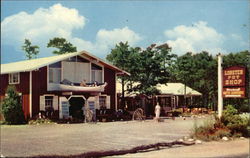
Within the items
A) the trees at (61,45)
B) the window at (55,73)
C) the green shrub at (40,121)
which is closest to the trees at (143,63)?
the trees at (61,45)

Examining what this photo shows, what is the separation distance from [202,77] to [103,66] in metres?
15.0

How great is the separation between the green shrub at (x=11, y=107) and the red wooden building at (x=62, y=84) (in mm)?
1442

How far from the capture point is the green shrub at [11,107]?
A: 25.1m

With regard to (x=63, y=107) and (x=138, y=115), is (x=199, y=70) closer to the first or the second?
(x=138, y=115)

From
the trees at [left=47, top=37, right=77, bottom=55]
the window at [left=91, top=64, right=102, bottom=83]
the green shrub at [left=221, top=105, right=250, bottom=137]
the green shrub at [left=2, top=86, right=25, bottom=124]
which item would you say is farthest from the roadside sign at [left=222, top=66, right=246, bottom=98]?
the window at [left=91, top=64, right=102, bottom=83]

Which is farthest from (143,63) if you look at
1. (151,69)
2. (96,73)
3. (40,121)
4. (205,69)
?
(40,121)

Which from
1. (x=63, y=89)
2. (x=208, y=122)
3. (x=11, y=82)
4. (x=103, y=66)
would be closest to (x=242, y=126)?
(x=208, y=122)

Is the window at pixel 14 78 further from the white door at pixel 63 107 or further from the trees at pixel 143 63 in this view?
the trees at pixel 143 63

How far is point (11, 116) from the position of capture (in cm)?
2523

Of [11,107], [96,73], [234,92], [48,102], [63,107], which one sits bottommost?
[63,107]

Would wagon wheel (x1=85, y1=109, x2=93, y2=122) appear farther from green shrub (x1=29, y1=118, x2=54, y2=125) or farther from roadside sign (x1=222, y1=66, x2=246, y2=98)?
roadside sign (x1=222, y1=66, x2=246, y2=98)

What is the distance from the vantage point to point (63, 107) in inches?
1113

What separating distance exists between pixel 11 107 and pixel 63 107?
4269 millimetres

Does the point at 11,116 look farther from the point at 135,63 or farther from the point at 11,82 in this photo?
the point at 135,63
